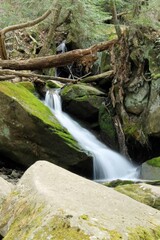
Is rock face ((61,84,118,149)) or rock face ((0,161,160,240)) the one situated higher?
rock face ((0,161,160,240))

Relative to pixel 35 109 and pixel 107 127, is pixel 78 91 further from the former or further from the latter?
pixel 35 109

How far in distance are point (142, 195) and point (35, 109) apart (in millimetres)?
4808

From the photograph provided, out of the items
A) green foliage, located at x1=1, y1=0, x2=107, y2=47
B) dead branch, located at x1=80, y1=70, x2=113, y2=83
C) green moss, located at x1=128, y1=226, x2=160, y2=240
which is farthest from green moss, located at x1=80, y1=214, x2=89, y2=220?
dead branch, located at x1=80, y1=70, x2=113, y2=83

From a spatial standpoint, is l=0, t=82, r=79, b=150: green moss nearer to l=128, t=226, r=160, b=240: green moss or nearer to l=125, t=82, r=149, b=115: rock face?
l=125, t=82, r=149, b=115: rock face

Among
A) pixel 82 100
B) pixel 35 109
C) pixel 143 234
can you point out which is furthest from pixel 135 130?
pixel 143 234

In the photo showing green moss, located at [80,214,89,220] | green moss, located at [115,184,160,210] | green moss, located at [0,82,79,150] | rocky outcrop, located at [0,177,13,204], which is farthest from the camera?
green moss, located at [0,82,79,150]

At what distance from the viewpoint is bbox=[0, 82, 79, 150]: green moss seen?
306 inches

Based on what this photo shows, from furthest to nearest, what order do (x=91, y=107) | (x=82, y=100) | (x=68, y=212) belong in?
1. (x=91, y=107)
2. (x=82, y=100)
3. (x=68, y=212)

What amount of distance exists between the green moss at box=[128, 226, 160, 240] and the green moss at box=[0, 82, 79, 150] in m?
5.90

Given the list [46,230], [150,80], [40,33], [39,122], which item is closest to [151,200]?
[46,230]

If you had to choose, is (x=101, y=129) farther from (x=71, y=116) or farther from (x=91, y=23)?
(x=91, y=23)

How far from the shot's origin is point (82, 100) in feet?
32.3

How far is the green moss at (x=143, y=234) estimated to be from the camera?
1.80m

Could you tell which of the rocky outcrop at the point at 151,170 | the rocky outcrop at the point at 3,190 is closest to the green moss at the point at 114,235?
the rocky outcrop at the point at 3,190
